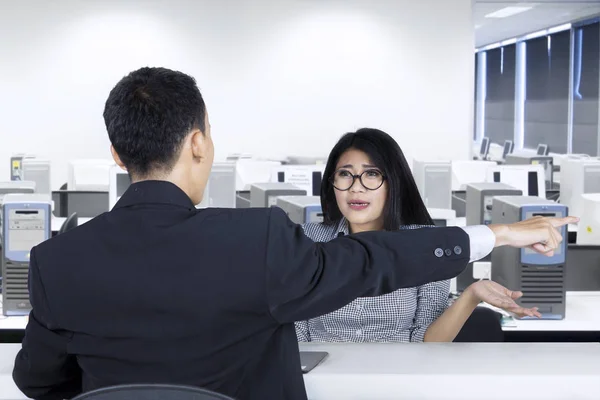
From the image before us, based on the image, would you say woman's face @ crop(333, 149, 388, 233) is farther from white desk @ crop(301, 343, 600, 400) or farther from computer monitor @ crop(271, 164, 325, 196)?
computer monitor @ crop(271, 164, 325, 196)

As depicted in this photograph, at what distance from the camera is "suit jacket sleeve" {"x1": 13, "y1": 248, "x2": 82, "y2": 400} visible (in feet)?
4.29

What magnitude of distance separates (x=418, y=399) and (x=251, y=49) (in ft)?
31.1

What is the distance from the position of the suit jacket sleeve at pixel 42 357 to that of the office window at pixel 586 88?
1327 centimetres

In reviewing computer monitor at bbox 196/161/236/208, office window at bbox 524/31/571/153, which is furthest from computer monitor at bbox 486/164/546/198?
office window at bbox 524/31/571/153

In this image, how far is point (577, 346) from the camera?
5.71ft

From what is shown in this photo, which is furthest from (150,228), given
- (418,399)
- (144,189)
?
(418,399)

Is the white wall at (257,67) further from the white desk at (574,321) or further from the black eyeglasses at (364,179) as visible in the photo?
the black eyeglasses at (364,179)

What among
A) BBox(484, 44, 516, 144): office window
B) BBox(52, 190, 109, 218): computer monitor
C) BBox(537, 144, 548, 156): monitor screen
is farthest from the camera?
BBox(484, 44, 516, 144): office window

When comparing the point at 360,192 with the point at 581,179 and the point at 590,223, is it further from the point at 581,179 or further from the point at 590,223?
the point at 581,179

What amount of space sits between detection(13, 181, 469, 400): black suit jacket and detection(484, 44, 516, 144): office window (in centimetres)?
1698

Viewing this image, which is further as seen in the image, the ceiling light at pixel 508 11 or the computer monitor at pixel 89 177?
the ceiling light at pixel 508 11

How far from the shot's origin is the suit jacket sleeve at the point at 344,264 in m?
1.25

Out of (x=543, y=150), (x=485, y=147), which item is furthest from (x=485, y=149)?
(x=543, y=150)

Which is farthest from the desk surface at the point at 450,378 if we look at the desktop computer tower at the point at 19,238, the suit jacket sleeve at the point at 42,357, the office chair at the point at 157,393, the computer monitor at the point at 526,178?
the computer monitor at the point at 526,178
